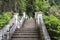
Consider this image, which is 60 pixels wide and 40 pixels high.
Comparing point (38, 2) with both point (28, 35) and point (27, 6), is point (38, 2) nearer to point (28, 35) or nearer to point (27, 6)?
point (27, 6)

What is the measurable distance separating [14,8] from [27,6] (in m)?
9.15

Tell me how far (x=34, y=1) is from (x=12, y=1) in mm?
9569

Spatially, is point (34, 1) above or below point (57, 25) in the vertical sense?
above

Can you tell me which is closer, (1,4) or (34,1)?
(1,4)

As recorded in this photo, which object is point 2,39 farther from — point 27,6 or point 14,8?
point 27,6

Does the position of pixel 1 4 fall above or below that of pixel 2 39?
above

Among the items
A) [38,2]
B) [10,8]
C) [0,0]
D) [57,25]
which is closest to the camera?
[57,25]

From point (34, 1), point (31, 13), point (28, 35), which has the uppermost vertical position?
point (34, 1)

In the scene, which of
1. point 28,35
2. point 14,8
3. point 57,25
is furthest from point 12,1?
point 57,25

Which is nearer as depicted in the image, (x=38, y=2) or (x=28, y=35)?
(x=28, y=35)

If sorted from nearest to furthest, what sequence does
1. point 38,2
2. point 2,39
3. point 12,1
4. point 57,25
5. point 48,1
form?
point 2,39, point 57,25, point 12,1, point 38,2, point 48,1

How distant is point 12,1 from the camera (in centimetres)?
1958

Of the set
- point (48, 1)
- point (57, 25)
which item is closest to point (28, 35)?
point (57, 25)

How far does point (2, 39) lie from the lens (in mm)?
8367
